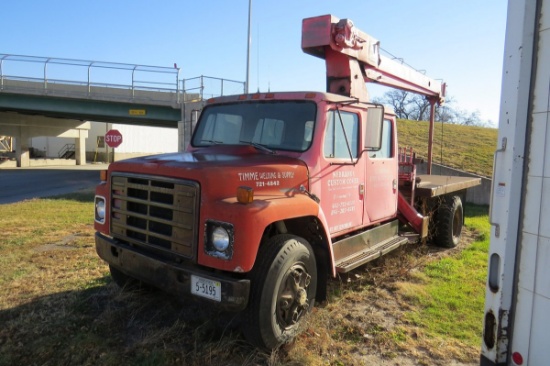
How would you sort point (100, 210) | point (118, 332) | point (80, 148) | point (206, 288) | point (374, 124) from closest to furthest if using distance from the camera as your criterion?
point (206, 288) < point (118, 332) < point (100, 210) < point (374, 124) < point (80, 148)

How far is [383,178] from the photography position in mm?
5332

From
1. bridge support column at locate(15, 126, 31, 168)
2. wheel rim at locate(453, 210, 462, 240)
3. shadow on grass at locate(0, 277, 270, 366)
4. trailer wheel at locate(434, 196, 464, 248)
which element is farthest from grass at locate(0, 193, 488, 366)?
bridge support column at locate(15, 126, 31, 168)

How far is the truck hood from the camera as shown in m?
3.25

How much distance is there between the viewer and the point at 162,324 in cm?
401

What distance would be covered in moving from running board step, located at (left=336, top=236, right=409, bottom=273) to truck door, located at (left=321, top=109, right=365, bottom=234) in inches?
13.1

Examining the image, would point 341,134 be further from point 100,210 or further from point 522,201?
point 100,210

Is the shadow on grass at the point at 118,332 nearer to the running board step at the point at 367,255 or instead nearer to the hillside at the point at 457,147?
the running board step at the point at 367,255

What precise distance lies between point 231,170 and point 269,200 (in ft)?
1.28

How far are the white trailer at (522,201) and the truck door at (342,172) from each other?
6.85ft

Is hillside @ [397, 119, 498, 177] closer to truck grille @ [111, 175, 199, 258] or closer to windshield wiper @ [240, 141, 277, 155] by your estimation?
windshield wiper @ [240, 141, 277, 155]

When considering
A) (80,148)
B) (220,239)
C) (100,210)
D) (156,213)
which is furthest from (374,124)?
(80,148)

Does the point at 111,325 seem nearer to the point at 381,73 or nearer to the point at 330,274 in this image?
the point at 330,274

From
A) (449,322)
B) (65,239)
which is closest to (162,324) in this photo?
(449,322)

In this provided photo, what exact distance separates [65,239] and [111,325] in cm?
407
